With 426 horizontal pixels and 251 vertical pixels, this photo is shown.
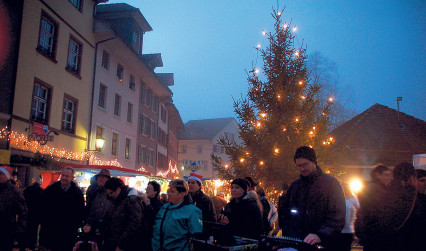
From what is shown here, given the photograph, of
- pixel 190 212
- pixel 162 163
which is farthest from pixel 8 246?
pixel 162 163

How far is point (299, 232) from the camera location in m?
3.79

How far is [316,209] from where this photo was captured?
12.1 ft

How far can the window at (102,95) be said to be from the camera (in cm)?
2200

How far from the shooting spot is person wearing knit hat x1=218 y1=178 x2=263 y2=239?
4875 mm

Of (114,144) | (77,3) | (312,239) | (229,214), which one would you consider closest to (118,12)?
(77,3)

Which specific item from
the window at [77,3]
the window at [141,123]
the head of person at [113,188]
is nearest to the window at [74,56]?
the window at [77,3]

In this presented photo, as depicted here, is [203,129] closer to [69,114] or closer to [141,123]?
[141,123]

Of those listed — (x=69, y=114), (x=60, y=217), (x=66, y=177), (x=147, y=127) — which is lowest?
(x=60, y=217)

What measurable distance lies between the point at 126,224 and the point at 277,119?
8.00 metres

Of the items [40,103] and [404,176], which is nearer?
[404,176]

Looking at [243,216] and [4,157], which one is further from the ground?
[4,157]

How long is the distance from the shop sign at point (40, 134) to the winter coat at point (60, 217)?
9648 millimetres

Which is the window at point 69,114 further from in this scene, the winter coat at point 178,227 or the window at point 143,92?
the winter coat at point 178,227

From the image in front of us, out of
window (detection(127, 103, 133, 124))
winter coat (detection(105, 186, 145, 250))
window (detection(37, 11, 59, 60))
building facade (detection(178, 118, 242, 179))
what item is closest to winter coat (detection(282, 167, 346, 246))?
winter coat (detection(105, 186, 145, 250))
